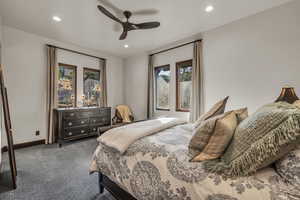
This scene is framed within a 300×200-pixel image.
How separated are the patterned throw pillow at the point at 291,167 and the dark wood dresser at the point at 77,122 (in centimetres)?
385

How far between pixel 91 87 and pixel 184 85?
2999 millimetres

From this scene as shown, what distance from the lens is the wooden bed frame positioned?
141cm

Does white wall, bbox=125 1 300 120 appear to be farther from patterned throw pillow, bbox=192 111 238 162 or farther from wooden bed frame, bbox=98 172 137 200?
wooden bed frame, bbox=98 172 137 200

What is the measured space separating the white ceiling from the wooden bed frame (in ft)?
8.58

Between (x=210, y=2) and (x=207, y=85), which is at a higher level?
(x=210, y=2)

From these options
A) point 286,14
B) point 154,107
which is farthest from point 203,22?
point 154,107

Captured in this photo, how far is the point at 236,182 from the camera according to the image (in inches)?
30.6

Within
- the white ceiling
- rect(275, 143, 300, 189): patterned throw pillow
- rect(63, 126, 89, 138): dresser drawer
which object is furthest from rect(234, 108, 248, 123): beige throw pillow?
rect(63, 126, 89, 138): dresser drawer

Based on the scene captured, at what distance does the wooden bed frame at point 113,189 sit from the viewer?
1405 mm

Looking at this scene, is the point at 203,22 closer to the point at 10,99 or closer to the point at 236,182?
the point at 236,182

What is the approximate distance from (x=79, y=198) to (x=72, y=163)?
1.03 meters

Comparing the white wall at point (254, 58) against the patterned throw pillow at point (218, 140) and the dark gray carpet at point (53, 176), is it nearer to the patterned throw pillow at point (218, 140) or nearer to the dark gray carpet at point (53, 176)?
the patterned throw pillow at point (218, 140)

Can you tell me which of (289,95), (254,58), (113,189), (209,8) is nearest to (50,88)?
(113,189)

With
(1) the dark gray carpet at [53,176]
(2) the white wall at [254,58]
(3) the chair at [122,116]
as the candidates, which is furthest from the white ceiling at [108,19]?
(1) the dark gray carpet at [53,176]
